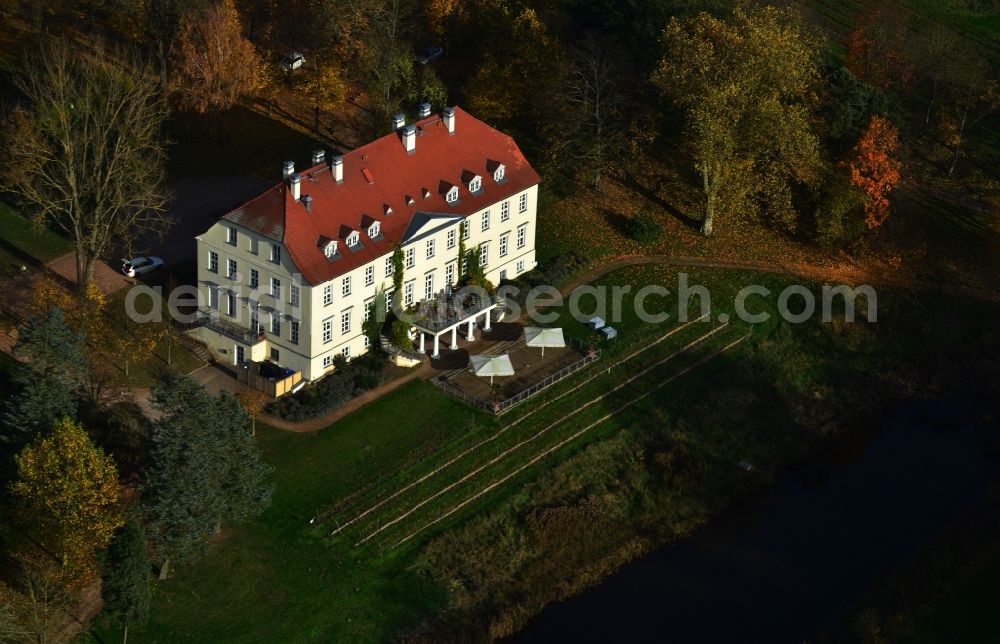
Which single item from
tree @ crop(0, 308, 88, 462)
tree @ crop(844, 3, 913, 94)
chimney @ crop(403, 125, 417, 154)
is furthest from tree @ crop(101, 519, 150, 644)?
tree @ crop(844, 3, 913, 94)

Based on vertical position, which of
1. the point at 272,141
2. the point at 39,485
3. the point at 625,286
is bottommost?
the point at 39,485

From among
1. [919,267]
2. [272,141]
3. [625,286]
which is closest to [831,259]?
[919,267]

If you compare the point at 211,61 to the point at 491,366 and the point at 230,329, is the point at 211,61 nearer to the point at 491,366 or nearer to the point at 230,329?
the point at 230,329

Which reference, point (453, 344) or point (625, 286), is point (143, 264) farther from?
point (625, 286)

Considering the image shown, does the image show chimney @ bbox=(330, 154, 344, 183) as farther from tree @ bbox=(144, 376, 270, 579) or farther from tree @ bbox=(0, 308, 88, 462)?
tree @ bbox=(144, 376, 270, 579)

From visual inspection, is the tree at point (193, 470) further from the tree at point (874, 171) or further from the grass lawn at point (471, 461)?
the tree at point (874, 171)

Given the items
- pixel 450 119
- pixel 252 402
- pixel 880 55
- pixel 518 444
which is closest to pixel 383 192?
pixel 450 119
